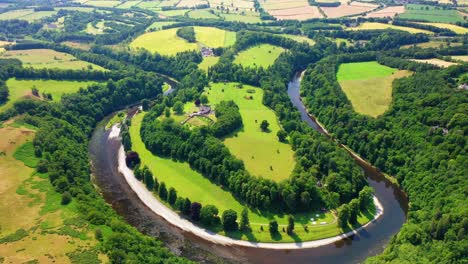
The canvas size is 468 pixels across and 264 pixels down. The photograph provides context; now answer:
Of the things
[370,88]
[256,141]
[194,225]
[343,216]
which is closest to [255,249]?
[194,225]

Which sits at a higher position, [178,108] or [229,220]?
[178,108]

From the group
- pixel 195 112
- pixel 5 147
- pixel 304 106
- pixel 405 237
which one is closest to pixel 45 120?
pixel 5 147

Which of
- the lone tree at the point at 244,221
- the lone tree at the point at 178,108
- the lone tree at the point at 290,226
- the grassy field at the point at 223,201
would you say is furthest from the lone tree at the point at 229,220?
the lone tree at the point at 178,108

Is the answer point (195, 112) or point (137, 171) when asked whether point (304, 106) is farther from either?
point (137, 171)

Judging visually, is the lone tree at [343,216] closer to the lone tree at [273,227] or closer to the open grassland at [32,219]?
the lone tree at [273,227]

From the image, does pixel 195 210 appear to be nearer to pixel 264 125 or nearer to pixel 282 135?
pixel 282 135

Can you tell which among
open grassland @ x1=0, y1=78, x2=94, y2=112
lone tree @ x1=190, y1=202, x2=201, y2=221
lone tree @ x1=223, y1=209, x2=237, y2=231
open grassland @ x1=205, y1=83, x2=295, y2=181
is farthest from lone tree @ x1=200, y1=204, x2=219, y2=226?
→ open grassland @ x1=0, y1=78, x2=94, y2=112
